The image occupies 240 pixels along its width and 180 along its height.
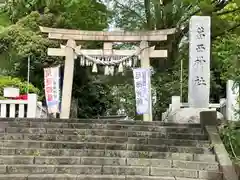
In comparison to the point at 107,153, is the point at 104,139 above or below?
above

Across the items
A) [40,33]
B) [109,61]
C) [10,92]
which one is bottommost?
[10,92]

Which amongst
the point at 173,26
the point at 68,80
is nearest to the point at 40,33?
the point at 68,80

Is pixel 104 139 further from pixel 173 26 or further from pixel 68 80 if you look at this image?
pixel 173 26

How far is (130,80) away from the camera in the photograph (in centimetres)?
1848

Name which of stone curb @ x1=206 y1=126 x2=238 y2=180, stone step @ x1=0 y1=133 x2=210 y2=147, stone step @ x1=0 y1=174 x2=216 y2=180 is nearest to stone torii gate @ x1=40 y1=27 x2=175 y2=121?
stone step @ x1=0 y1=133 x2=210 y2=147

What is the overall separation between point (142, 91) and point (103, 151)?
546 cm

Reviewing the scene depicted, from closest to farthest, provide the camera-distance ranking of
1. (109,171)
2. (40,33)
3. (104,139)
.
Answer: (109,171)
(104,139)
(40,33)

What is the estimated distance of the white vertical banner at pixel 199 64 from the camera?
36.2ft

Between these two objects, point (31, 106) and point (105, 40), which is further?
point (105, 40)

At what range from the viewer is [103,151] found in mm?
8039

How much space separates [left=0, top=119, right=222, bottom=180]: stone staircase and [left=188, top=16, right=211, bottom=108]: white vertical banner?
4.43 feet

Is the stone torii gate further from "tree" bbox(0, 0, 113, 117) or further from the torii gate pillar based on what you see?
"tree" bbox(0, 0, 113, 117)

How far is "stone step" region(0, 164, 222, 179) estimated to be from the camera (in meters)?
7.27

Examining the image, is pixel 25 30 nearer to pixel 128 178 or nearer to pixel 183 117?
pixel 183 117
